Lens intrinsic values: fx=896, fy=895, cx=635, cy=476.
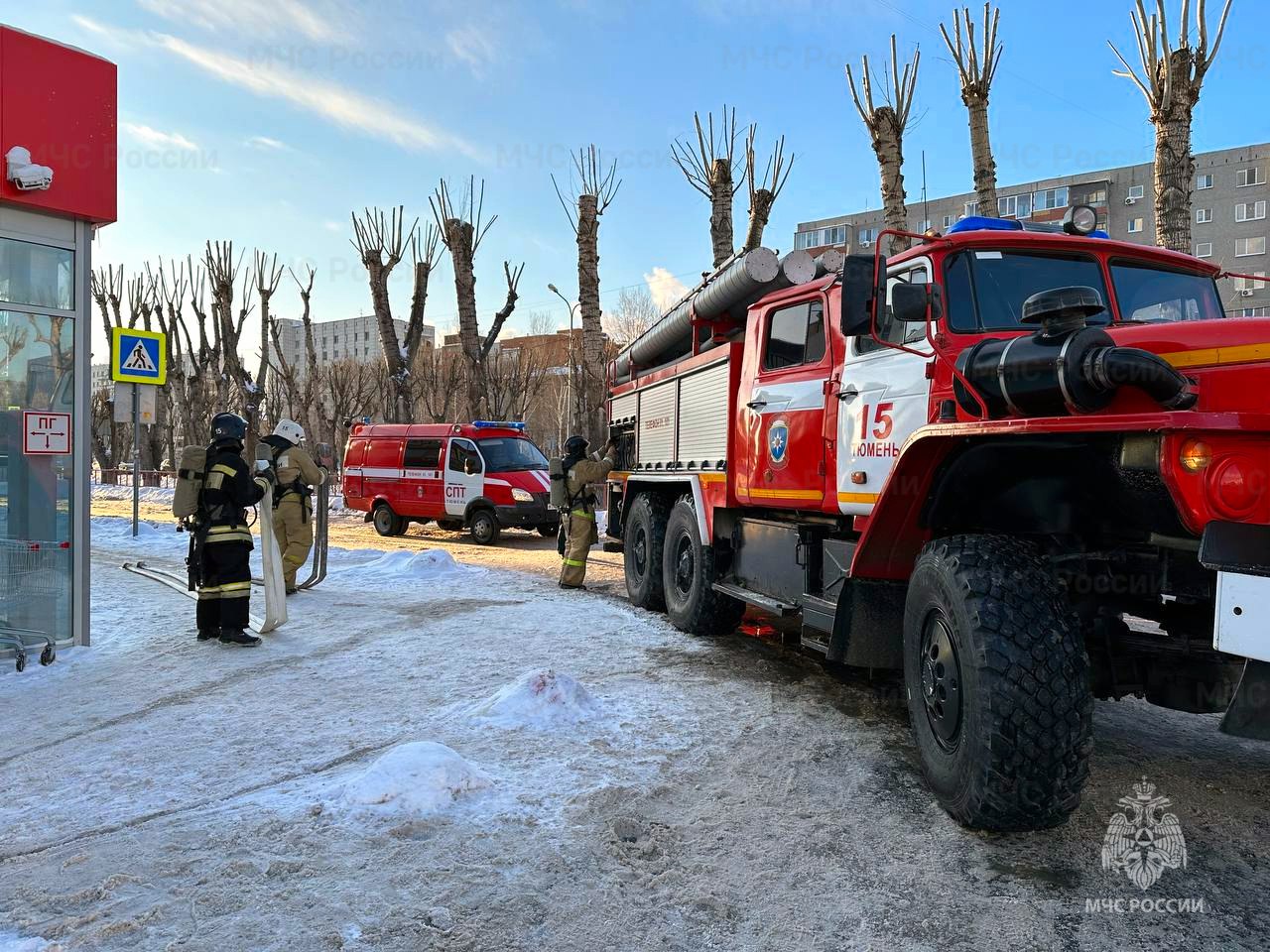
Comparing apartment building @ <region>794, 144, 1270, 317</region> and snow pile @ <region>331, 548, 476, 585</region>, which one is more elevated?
apartment building @ <region>794, 144, 1270, 317</region>

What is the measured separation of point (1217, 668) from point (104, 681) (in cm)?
622

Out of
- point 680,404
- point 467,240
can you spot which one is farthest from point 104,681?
point 467,240

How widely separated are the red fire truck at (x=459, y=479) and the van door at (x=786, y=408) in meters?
9.44

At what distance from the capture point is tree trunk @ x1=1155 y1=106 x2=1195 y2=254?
34.4ft

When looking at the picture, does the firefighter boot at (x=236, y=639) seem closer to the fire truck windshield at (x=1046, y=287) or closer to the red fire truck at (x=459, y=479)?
the fire truck windshield at (x=1046, y=287)

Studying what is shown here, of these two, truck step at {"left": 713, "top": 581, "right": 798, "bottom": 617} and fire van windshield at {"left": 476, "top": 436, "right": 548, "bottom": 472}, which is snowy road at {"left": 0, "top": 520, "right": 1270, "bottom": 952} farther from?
fire van windshield at {"left": 476, "top": 436, "right": 548, "bottom": 472}

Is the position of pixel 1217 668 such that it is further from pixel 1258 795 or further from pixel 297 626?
pixel 297 626

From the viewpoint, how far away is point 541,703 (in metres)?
4.86

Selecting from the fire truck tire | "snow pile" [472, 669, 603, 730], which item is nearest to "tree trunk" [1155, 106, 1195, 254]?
the fire truck tire

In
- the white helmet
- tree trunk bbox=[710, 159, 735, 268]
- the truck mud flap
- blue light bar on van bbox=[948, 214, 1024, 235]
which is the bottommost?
the truck mud flap

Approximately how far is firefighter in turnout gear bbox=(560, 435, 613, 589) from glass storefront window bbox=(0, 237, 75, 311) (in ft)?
17.3

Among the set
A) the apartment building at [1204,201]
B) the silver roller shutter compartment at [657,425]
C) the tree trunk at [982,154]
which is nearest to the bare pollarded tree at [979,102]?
the tree trunk at [982,154]

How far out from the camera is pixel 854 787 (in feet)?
13.1

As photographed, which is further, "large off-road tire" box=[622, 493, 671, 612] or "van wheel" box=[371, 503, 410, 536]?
"van wheel" box=[371, 503, 410, 536]
